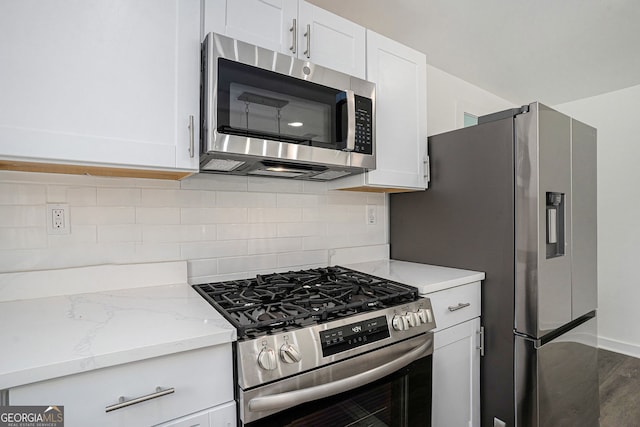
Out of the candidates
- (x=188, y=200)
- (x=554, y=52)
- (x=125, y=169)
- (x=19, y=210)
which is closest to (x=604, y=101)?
(x=554, y=52)

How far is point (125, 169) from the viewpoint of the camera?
3.88ft

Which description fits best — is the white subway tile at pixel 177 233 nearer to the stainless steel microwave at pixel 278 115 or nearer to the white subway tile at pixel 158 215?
the white subway tile at pixel 158 215

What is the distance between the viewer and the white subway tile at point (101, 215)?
1335 mm

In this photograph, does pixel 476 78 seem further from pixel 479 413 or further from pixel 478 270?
pixel 479 413

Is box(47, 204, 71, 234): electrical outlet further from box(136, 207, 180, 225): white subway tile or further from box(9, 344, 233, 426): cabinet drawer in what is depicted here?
box(9, 344, 233, 426): cabinet drawer

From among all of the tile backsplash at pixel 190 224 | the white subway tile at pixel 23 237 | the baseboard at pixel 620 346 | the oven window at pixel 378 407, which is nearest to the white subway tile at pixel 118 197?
the tile backsplash at pixel 190 224

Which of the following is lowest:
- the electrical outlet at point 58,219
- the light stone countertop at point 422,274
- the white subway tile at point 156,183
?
the light stone countertop at point 422,274

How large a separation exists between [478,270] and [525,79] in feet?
6.94

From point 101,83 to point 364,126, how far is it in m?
1.06

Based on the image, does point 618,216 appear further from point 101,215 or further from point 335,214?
point 101,215

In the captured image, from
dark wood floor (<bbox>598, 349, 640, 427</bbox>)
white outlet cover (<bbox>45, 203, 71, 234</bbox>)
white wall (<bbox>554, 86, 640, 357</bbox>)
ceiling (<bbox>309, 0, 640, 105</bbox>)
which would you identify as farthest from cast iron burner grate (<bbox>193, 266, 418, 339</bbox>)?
white wall (<bbox>554, 86, 640, 357</bbox>)

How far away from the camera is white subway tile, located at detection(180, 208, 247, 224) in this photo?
157 centimetres

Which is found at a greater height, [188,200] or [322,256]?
[188,200]

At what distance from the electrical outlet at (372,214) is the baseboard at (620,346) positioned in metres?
2.95
